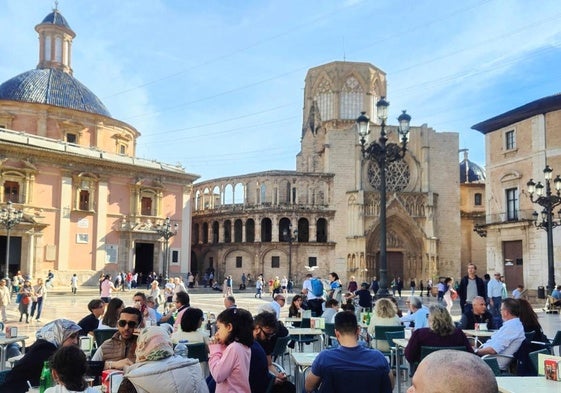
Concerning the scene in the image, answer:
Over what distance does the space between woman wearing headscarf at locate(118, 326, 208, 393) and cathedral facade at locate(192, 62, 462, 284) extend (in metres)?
37.0

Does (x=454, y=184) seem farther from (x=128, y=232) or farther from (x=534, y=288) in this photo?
(x=128, y=232)

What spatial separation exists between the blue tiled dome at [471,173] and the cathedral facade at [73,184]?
96.1 feet

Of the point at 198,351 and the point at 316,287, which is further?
the point at 316,287

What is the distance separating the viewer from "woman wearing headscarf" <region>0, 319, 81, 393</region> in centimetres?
479

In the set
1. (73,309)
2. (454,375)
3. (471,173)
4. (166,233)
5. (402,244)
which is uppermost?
(471,173)

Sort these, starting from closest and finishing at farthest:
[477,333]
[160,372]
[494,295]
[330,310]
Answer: [160,372]
[477,333]
[330,310]
[494,295]

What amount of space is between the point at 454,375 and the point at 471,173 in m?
56.7

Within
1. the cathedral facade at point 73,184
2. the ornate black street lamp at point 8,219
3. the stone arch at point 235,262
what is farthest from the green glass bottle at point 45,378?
the stone arch at point 235,262

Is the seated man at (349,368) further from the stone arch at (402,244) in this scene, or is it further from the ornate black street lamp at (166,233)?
the stone arch at (402,244)

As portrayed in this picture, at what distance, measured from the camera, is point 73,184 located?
33.4m

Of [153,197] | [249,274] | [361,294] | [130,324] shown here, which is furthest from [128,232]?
[130,324]

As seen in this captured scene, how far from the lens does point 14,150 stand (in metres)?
30.7

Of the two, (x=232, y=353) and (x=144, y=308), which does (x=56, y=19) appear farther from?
(x=232, y=353)

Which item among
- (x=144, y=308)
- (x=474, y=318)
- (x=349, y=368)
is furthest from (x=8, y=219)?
(x=349, y=368)
